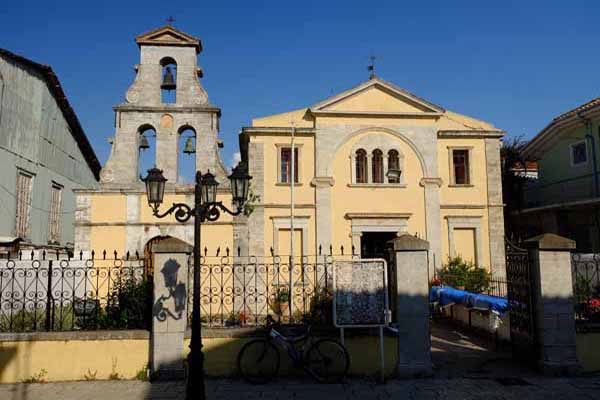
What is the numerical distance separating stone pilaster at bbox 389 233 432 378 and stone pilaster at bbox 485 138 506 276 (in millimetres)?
13466

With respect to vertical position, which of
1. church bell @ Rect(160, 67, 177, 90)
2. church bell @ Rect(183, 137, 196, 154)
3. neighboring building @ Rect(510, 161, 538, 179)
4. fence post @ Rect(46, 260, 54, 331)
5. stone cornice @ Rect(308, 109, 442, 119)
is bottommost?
fence post @ Rect(46, 260, 54, 331)

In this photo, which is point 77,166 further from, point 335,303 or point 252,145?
point 335,303

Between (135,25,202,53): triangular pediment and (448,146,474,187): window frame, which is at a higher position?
(135,25,202,53): triangular pediment

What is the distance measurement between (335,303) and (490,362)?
11.8 ft

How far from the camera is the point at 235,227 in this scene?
17.5 meters

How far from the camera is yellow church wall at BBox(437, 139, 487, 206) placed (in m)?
20.8

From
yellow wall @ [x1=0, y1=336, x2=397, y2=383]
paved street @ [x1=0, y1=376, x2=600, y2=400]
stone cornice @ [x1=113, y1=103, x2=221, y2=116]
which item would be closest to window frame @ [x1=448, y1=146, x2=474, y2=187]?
stone cornice @ [x1=113, y1=103, x2=221, y2=116]

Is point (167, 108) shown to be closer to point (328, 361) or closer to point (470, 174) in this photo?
point (328, 361)

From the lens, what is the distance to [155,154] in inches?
675

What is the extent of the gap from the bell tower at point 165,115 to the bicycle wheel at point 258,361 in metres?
9.68

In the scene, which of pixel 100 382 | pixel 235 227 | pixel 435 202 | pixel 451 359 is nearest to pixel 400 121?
pixel 435 202

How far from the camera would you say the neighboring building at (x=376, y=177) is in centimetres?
1991

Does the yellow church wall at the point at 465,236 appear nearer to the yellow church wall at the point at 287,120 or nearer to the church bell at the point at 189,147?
the yellow church wall at the point at 287,120

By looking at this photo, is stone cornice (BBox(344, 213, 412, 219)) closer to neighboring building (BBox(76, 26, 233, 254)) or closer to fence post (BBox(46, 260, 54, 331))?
neighboring building (BBox(76, 26, 233, 254))
